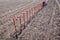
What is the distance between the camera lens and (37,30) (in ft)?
24.2

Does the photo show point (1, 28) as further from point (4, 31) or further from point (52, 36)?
point (52, 36)

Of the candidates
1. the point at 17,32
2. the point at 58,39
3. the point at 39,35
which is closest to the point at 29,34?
the point at 39,35

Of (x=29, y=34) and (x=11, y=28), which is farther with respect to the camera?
(x=11, y=28)

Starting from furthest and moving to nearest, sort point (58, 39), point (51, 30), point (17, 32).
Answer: point (17, 32) < point (51, 30) < point (58, 39)

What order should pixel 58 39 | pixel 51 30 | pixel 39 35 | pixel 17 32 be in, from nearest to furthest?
pixel 58 39, pixel 39 35, pixel 51 30, pixel 17 32

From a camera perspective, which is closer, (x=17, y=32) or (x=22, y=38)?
(x=22, y=38)

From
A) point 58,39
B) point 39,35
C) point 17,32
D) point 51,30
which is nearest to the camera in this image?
point 58,39

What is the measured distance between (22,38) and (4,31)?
1405mm

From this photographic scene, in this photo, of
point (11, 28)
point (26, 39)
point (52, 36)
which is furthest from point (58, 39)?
point (11, 28)

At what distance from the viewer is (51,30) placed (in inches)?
279

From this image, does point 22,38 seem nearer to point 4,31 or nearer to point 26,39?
point 26,39

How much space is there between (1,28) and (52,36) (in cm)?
A: 296

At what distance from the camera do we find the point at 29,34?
22.4 feet

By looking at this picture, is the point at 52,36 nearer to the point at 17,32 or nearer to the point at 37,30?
the point at 37,30
